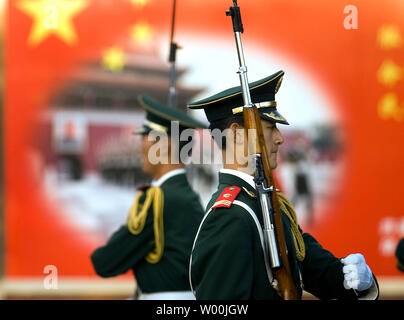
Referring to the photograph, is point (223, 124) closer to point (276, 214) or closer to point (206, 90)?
point (276, 214)

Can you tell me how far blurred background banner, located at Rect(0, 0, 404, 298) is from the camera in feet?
11.2

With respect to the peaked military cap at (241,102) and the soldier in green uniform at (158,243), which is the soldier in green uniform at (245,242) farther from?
the soldier in green uniform at (158,243)

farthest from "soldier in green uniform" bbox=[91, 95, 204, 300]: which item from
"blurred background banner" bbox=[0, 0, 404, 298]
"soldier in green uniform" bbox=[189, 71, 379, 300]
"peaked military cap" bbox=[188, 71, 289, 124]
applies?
"blurred background banner" bbox=[0, 0, 404, 298]

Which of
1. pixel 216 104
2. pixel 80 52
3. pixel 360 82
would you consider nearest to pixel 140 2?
pixel 80 52

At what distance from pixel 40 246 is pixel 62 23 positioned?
4.79 ft

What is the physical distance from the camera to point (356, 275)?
4.98ft

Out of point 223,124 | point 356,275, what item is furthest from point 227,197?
point 356,275

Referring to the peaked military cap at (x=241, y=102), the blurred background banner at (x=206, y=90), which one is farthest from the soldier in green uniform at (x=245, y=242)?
the blurred background banner at (x=206, y=90)

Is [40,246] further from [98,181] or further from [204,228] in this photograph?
[204,228]

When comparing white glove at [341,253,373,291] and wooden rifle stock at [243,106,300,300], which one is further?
white glove at [341,253,373,291]

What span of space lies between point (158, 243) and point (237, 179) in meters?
0.92

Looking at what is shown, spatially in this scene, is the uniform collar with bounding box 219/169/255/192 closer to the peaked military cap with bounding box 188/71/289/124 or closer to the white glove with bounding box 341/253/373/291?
the peaked military cap with bounding box 188/71/289/124

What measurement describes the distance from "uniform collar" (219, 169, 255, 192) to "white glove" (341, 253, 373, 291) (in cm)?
38

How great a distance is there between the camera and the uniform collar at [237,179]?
1459 millimetres
